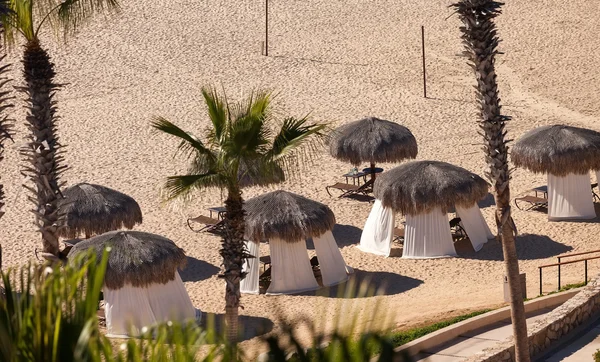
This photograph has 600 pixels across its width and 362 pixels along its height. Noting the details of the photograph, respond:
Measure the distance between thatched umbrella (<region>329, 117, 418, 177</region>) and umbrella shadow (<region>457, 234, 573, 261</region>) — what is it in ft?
13.5

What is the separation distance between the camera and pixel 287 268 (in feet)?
67.3

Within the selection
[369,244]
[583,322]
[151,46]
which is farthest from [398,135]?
[151,46]

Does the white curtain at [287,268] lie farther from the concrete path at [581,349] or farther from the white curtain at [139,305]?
the concrete path at [581,349]

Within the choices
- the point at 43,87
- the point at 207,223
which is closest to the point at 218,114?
the point at 43,87

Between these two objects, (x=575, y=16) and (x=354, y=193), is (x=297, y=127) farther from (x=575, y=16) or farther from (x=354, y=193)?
(x=575, y=16)

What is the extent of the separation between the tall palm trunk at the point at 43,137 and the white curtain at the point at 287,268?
5612mm

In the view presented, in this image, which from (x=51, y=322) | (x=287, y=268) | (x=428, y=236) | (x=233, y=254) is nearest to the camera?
(x=51, y=322)

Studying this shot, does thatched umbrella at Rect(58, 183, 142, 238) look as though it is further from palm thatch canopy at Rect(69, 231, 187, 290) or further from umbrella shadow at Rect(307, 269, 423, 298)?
umbrella shadow at Rect(307, 269, 423, 298)

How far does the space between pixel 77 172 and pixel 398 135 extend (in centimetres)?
936

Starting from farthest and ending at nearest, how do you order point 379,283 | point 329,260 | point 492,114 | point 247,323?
point 329,260
point 379,283
point 247,323
point 492,114

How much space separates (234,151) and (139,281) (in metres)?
5.13

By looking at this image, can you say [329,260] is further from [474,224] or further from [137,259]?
[137,259]

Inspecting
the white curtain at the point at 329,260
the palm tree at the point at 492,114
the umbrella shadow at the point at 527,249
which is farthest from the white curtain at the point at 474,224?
the palm tree at the point at 492,114

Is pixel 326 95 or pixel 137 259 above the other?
pixel 326 95
